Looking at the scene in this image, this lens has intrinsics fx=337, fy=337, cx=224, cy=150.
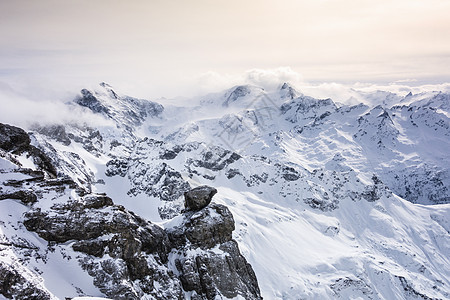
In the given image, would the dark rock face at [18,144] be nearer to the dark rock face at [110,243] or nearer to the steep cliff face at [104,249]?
the steep cliff face at [104,249]

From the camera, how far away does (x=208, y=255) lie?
53.7 meters

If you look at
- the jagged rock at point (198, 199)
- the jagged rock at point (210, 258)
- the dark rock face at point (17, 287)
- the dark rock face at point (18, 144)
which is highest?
the dark rock face at point (18, 144)

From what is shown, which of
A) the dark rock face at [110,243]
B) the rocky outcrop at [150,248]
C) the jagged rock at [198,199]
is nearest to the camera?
the dark rock face at [110,243]

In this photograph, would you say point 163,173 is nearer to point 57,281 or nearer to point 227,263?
point 227,263

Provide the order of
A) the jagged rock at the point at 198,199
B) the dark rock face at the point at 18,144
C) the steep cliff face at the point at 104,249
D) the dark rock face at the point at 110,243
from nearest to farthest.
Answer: the steep cliff face at the point at 104,249 → the dark rock face at the point at 110,243 → the dark rock face at the point at 18,144 → the jagged rock at the point at 198,199

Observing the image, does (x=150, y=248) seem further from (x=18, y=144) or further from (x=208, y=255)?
(x=18, y=144)

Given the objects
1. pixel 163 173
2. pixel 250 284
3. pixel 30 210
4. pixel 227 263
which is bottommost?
pixel 163 173

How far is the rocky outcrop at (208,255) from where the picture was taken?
167 ft

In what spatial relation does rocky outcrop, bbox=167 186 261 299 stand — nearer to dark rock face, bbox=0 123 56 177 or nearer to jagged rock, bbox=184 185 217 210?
jagged rock, bbox=184 185 217 210

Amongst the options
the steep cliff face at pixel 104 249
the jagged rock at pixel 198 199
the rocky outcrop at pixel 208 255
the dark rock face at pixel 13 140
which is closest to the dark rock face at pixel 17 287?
the steep cliff face at pixel 104 249

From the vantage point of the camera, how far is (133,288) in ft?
135

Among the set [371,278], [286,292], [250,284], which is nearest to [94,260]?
[250,284]

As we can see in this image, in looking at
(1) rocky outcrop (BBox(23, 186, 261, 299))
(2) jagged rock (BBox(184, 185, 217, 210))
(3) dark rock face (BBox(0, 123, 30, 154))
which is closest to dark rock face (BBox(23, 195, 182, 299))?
(1) rocky outcrop (BBox(23, 186, 261, 299))

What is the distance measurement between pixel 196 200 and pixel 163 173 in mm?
125896
